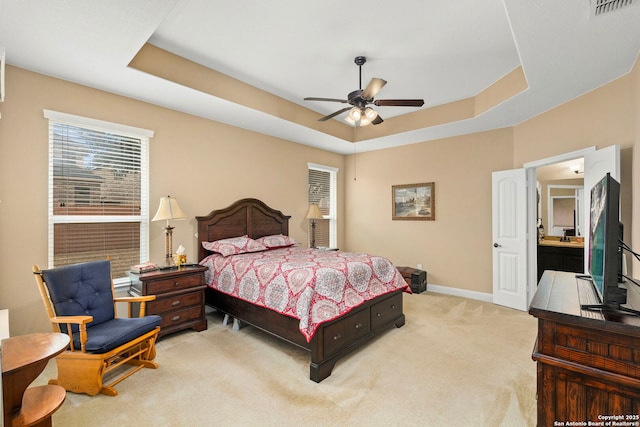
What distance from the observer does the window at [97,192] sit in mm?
2980

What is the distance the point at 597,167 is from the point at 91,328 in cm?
514

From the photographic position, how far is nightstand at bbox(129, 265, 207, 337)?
3.06m

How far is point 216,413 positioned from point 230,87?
3.40 m

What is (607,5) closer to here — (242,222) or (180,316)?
(242,222)

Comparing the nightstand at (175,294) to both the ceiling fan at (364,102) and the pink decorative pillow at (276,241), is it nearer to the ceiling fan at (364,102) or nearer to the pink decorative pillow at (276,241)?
the pink decorative pillow at (276,241)

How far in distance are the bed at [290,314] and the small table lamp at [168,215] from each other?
462 millimetres

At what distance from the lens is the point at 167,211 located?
11.1ft

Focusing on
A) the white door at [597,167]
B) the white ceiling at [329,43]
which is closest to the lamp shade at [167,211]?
the white ceiling at [329,43]

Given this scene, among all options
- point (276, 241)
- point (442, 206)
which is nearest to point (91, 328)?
point (276, 241)

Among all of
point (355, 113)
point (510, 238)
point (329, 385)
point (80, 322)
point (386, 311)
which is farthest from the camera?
point (510, 238)

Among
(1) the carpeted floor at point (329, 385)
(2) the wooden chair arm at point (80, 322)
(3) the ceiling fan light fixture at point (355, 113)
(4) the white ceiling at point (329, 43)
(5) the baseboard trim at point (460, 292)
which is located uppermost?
(4) the white ceiling at point (329, 43)

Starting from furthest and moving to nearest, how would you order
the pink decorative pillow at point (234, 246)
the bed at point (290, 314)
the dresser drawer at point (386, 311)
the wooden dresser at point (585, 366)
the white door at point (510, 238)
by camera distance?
the white door at point (510, 238) → the pink decorative pillow at point (234, 246) → the dresser drawer at point (386, 311) → the bed at point (290, 314) → the wooden dresser at point (585, 366)

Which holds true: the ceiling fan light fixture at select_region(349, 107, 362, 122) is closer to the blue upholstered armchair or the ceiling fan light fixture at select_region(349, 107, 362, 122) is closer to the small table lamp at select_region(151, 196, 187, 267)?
the small table lamp at select_region(151, 196, 187, 267)

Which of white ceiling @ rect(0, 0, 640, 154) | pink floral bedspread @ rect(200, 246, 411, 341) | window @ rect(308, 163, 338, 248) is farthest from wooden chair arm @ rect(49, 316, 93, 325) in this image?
window @ rect(308, 163, 338, 248)
